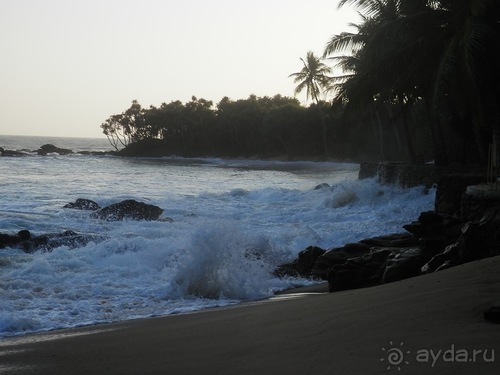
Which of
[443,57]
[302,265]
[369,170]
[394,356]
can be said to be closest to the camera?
[394,356]

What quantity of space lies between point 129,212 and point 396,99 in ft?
73.5

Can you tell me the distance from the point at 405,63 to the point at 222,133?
7330 cm

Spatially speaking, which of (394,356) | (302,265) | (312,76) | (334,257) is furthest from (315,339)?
(312,76)

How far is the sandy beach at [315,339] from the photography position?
3.82 metres

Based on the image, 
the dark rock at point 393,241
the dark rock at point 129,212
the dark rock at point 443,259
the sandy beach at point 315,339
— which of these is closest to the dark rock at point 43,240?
the dark rock at point 129,212

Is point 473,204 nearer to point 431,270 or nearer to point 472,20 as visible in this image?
point 431,270

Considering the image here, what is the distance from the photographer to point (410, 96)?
85.1ft

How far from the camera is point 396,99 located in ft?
121

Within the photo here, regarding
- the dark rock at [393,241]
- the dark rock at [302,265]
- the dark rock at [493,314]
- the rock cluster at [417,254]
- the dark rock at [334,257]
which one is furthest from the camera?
the dark rock at [302,265]

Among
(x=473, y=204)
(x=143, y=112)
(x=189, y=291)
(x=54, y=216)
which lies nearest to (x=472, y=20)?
(x=473, y=204)

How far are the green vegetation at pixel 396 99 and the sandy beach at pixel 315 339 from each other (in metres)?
9.45

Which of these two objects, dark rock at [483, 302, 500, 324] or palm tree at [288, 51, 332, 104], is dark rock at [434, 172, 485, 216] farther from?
palm tree at [288, 51, 332, 104]

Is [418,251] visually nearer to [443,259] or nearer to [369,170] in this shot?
[443,259]

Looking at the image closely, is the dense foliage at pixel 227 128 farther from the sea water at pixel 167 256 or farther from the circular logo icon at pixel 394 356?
the circular logo icon at pixel 394 356
